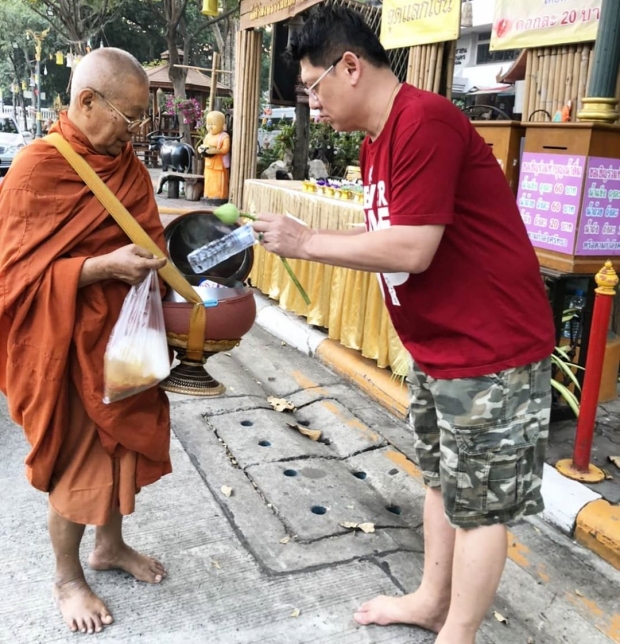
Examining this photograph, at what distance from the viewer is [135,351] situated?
180 centimetres

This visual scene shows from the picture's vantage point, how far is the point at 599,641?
2117mm

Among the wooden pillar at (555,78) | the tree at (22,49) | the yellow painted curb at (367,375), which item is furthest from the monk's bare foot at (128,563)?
the tree at (22,49)

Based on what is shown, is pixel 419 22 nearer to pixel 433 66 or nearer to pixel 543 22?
pixel 433 66

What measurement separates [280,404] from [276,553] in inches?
58.1

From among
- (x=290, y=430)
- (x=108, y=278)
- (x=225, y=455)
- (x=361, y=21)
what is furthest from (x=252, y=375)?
(x=361, y=21)

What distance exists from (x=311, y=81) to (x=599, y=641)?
6.26 ft

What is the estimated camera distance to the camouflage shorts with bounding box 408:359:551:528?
1646 mm

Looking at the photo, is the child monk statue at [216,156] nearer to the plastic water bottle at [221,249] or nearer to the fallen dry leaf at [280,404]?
the fallen dry leaf at [280,404]

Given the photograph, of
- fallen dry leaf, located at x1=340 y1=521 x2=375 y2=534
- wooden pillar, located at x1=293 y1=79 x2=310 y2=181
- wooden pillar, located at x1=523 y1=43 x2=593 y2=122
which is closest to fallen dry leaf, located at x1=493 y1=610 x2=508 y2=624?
fallen dry leaf, located at x1=340 y1=521 x2=375 y2=534

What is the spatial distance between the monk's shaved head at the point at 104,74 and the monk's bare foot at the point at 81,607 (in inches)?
56.8

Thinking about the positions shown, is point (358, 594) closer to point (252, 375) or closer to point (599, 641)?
point (599, 641)

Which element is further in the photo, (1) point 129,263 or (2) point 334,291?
(2) point 334,291

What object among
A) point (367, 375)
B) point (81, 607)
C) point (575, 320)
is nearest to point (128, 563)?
point (81, 607)

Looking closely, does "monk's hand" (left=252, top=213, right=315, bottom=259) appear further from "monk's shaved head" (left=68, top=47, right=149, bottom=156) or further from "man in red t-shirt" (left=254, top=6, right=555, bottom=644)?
"monk's shaved head" (left=68, top=47, right=149, bottom=156)
